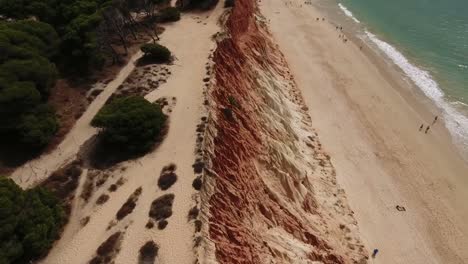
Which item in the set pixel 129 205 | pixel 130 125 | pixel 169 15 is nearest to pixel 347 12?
pixel 169 15

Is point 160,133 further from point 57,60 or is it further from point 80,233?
point 57,60

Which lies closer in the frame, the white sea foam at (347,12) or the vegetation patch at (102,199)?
the vegetation patch at (102,199)

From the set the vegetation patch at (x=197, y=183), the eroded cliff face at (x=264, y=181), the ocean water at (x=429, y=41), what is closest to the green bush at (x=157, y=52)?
the eroded cliff face at (x=264, y=181)

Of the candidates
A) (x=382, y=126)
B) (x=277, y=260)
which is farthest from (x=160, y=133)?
(x=382, y=126)

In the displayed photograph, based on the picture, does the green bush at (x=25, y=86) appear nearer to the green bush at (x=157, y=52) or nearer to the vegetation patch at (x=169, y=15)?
the green bush at (x=157, y=52)

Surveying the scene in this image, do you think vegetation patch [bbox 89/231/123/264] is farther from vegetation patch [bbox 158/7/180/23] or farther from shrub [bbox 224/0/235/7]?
shrub [bbox 224/0/235/7]
